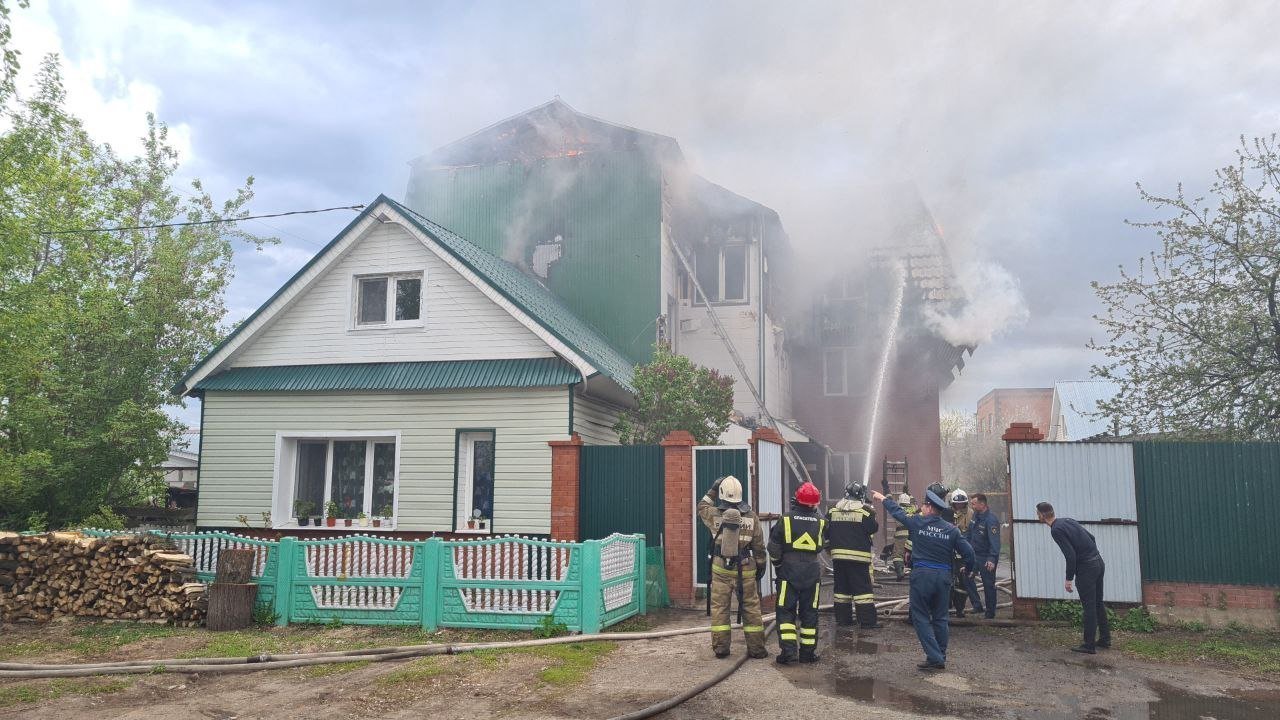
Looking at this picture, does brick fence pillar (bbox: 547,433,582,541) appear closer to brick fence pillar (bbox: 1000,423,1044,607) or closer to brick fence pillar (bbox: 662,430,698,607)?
brick fence pillar (bbox: 662,430,698,607)

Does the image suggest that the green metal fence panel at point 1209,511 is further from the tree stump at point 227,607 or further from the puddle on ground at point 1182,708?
the tree stump at point 227,607

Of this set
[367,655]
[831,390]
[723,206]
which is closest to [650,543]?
[367,655]

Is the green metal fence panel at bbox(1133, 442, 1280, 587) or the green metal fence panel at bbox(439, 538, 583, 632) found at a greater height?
the green metal fence panel at bbox(1133, 442, 1280, 587)

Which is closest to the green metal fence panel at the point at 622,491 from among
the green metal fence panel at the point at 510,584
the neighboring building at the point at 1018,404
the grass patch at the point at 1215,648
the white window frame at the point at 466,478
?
the white window frame at the point at 466,478

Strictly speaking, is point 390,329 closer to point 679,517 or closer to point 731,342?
point 679,517

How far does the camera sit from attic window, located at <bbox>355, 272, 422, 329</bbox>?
1477 cm

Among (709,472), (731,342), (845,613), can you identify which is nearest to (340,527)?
(709,472)

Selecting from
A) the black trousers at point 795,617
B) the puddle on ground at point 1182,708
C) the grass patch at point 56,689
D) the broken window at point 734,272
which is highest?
the broken window at point 734,272

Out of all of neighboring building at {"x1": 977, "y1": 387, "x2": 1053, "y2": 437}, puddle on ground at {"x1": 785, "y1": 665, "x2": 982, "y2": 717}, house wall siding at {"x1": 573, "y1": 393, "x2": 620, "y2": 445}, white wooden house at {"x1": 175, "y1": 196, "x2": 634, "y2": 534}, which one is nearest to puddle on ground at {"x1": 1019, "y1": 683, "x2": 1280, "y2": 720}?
puddle on ground at {"x1": 785, "y1": 665, "x2": 982, "y2": 717}

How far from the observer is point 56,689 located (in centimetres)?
760

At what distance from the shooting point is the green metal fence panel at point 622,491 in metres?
11.9

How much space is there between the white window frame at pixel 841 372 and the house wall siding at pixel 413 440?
15.8 m

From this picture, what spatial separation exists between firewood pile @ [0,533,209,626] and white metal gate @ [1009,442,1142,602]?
33.8 feet

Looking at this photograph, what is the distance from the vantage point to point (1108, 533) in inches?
404
